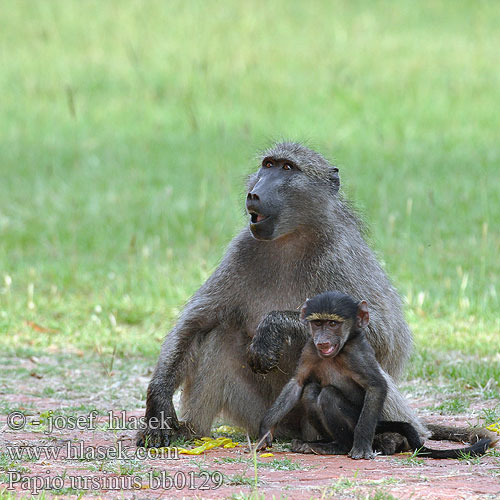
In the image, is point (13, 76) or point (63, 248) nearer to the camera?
point (63, 248)

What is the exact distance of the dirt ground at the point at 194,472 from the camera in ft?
11.9

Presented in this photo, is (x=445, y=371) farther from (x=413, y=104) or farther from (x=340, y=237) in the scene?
(x=413, y=104)

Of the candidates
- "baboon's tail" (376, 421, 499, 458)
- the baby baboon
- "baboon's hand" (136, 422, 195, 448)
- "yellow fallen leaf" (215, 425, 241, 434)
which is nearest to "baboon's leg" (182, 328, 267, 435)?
"baboon's hand" (136, 422, 195, 448)

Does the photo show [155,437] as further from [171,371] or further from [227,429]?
[227,429]

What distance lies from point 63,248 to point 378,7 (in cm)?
1131

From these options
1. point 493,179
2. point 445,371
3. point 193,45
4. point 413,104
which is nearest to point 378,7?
point 193,45

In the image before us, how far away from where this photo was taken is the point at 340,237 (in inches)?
200

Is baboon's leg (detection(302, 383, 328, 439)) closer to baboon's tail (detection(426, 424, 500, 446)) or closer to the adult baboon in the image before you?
the adult baboon

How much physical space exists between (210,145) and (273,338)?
8503mm

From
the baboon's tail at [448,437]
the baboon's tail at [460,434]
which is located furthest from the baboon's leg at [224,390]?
the baboon's tail at [460,434]

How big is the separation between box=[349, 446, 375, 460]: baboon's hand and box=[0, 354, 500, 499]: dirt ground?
0.12 feet

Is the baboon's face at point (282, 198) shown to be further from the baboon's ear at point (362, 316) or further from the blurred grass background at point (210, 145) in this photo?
the baboon's ear at point (362, 316)

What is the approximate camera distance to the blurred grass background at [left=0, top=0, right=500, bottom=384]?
7910mm

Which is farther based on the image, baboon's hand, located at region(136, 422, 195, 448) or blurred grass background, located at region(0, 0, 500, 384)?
blurred grass background, located at region(0, 0, 500, 384)
